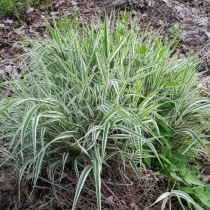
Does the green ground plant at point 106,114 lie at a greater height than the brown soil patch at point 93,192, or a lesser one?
greater

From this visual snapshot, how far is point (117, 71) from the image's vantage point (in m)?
2.99

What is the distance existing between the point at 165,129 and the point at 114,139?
1.46ft

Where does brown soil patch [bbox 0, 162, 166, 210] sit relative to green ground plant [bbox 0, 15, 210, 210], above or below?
below

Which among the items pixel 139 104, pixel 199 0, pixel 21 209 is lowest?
pixel 199 0

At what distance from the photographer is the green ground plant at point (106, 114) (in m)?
2.60

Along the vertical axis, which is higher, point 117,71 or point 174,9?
point 117,71

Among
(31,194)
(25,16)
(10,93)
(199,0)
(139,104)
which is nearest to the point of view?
(31,194)

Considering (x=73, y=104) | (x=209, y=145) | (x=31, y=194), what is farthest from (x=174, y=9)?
(x=31, y=194)

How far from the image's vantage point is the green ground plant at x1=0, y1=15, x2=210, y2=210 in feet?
8.52

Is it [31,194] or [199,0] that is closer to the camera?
[31,194]

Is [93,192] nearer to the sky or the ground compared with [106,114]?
nearer to the ground

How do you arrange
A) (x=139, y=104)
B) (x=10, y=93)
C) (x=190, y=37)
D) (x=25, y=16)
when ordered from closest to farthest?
(x=139, y=104) → (x=10, y=93) → (x=190, y=37) → (x=25, y=16)

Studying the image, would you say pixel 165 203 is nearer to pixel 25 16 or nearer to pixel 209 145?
pixel 209 145

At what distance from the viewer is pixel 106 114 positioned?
2.59 meters
